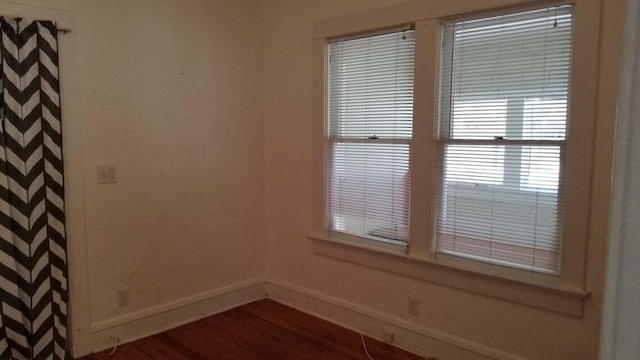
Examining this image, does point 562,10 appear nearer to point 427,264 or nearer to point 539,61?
point 539,61

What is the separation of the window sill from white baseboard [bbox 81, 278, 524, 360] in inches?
13.4

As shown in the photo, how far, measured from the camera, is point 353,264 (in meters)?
3.43

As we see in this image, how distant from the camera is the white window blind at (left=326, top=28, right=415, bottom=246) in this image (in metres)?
3.07

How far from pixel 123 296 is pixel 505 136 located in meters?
2.68

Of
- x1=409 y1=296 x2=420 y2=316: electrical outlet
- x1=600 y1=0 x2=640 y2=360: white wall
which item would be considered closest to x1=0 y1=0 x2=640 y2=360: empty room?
x1=409 y1=296 x2=420 y2=316: electrical outlet

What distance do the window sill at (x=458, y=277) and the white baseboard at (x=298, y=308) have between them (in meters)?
0.34

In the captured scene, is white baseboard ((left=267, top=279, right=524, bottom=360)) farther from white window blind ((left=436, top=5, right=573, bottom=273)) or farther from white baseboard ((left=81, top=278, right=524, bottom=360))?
white window blind ((left=436, top=5, right=573, bottom=273))

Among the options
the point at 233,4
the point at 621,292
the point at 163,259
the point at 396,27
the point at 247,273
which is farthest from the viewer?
the point at 247,273

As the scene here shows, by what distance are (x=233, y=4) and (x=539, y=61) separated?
93.0 inches

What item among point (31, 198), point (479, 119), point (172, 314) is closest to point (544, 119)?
point (479, 119)

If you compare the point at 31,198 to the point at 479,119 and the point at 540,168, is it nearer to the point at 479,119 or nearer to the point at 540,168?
the point at 479,119

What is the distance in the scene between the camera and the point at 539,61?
2.46m

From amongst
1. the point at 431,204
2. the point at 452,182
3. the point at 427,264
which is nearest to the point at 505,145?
the point at 452,182

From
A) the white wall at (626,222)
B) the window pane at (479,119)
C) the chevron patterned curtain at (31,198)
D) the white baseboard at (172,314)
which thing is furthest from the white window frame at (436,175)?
the white wall at (626,222)
